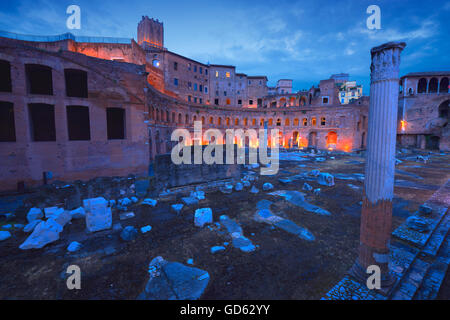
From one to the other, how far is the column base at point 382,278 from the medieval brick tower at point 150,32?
1709 inches

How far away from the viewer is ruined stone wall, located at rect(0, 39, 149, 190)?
949 cm

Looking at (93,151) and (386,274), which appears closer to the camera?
(386,274)

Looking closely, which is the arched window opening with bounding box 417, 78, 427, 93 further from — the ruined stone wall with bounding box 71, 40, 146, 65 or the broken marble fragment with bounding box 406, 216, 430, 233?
the ruined stone wall with bounding box 71, 40, 146, 65

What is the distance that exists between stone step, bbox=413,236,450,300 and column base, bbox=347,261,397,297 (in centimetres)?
39

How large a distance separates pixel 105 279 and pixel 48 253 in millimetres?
2360

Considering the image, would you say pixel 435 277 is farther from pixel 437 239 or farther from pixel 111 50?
pixel 111 50

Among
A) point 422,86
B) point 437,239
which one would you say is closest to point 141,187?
point 437,239

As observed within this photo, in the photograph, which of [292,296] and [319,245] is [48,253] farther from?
[319,245]

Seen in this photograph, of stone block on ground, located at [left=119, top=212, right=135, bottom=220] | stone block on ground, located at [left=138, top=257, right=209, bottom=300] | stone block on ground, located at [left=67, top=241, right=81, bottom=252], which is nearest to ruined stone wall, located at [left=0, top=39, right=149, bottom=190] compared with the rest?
stone block on ground, located at [left=119, top=212, right=135, bottom=220]

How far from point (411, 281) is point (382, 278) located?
839 mm

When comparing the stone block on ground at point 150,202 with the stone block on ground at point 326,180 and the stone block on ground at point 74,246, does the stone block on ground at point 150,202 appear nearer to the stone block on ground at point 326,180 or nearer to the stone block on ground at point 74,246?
the stone block on ground at point 74,246

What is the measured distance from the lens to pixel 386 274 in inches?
142

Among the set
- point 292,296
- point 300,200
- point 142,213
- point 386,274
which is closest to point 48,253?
point 142,213

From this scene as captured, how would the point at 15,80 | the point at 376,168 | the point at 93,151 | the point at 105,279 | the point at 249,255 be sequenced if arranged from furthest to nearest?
1. the point at 93,151
2. the point at 15,80
3. the point at 249,255
4. the point at 105,279
5. the point at 376,168
